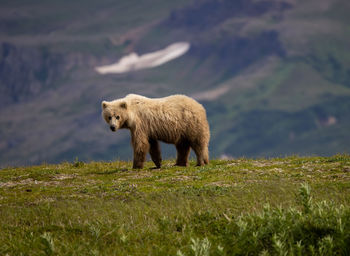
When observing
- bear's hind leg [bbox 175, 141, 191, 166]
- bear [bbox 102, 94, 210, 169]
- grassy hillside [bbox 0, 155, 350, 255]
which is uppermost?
bear [bbox 102, 94, 210, 169]

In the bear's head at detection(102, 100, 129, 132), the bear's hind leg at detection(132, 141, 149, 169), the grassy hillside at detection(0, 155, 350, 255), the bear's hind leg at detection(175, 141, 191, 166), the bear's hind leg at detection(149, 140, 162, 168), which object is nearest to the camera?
the grassy hillside at detection(0, 155, 350, 255)

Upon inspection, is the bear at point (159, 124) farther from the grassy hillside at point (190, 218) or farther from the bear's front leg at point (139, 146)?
the grassy hillside at point (190, 218)

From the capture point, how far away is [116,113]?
21.6m

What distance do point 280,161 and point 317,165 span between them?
278 centimetres

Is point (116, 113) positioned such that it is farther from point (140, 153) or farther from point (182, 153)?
Result: point (182, 153)

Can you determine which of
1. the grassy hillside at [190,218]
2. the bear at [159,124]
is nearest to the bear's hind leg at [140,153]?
the bear at [159,124]

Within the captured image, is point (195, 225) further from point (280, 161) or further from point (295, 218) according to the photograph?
point (280, 161)

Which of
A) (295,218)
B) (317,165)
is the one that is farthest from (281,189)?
(317,165)

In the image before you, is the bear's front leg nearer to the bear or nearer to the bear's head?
the bear

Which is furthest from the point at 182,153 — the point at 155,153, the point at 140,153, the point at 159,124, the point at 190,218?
the point at 190,218

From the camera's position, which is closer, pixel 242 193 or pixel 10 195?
pixel 242 193

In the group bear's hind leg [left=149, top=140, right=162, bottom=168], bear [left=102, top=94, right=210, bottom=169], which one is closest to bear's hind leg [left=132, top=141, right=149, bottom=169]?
bear [left=102, top=94, right=210, bottom=169]

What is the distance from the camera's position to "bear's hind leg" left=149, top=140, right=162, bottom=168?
74.2ft

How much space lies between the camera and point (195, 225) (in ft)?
36.3
